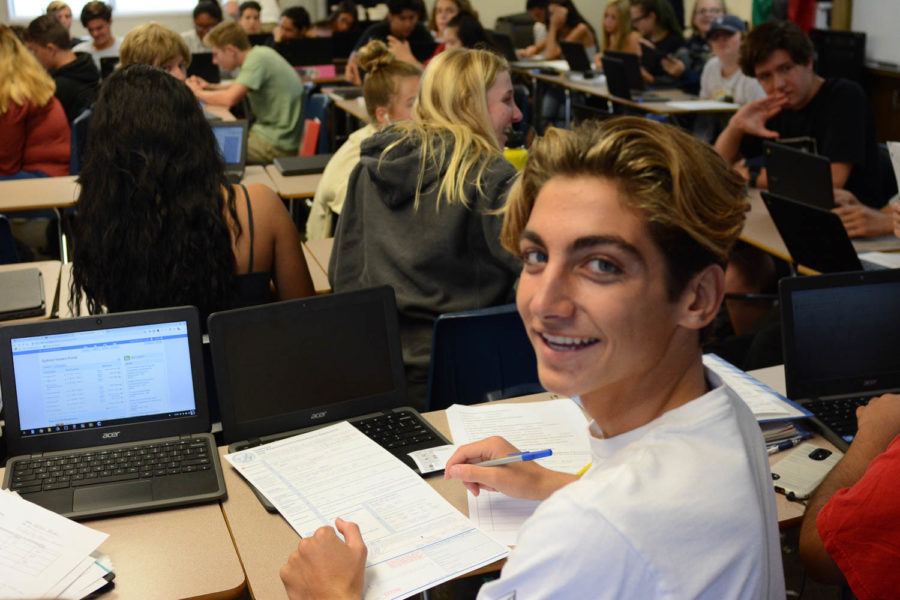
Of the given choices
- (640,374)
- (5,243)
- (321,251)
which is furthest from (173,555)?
(5,243)

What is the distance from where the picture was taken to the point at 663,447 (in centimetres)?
100

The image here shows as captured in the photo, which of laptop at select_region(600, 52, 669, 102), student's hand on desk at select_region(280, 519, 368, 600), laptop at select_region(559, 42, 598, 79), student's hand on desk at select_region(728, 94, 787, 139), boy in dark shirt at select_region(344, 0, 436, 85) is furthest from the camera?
laptop at select_region(559, 42, 598, 79)

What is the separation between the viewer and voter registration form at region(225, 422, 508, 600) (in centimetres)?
136

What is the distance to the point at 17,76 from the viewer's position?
4.62 metres

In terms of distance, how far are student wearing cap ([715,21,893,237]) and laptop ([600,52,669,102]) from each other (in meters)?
2.81

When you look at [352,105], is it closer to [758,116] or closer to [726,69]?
[726,69]

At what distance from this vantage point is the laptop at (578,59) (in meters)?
→ 8.04

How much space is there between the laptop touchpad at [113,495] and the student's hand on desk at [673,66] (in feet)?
22.2

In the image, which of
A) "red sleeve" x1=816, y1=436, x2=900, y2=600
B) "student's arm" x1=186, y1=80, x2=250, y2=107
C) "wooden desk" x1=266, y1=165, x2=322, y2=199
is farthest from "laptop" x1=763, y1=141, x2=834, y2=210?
"student's arm" x1=186, y1=80, x2=250, y2=107

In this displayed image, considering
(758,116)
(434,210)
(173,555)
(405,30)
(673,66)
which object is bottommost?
(173,555)

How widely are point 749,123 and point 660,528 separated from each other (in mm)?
3323

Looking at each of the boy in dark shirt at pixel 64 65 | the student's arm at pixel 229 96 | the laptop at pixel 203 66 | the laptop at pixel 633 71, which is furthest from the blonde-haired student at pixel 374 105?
the laptop at pixel 203 66

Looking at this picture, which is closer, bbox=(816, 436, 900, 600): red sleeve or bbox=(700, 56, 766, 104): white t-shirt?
bbox=(816, 436, 900, 600): red sleeve

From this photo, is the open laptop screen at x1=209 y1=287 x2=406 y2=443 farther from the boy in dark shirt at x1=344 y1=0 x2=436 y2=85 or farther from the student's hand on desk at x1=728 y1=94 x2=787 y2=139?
the boy in dark shirt at x1=344 y1=0 x2=436 y2=85
